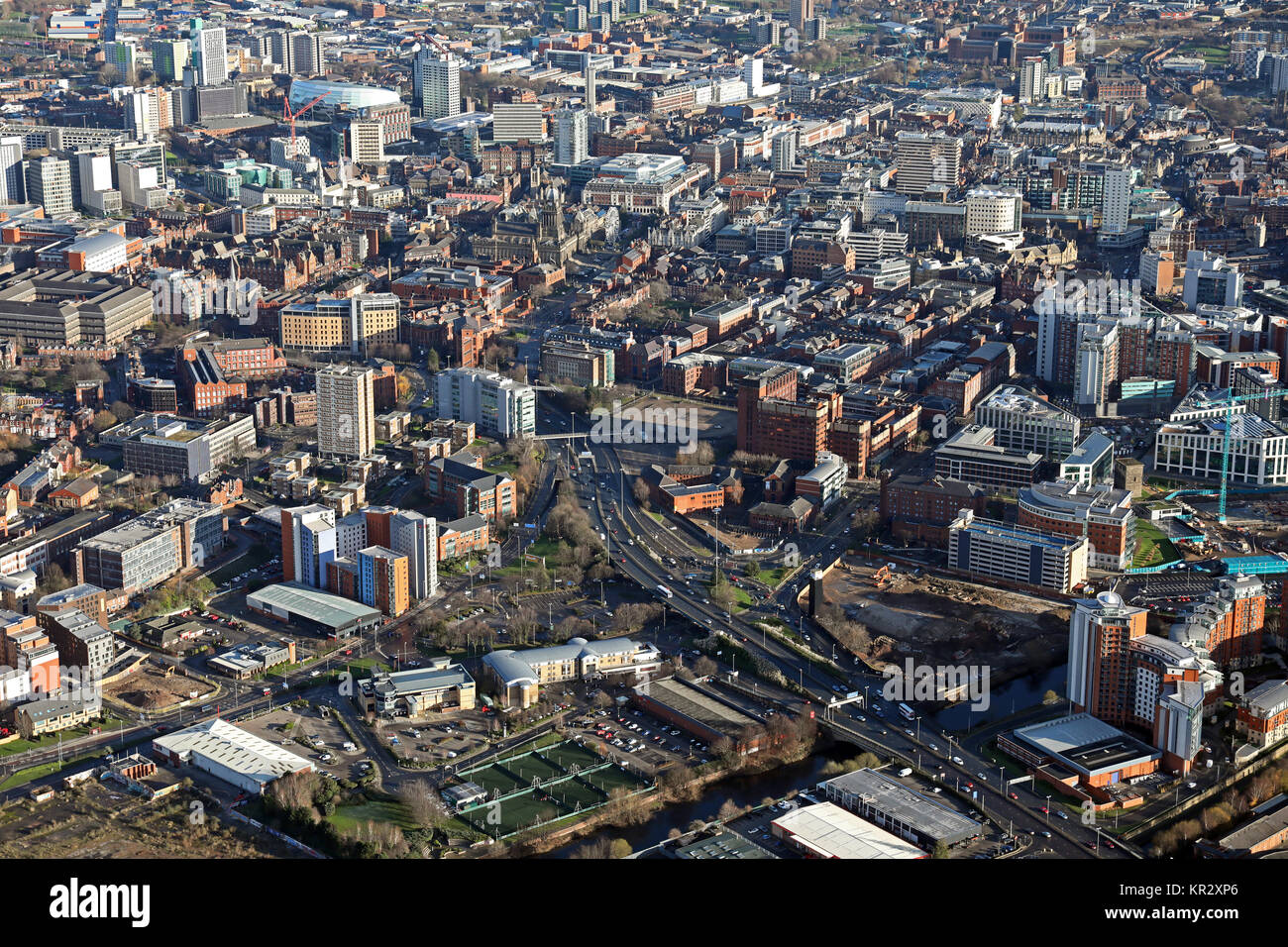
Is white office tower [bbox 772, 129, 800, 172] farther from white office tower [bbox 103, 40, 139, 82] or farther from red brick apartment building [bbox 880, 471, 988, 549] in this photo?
red brick apartment building [bbox 880, 471, 988, 549]

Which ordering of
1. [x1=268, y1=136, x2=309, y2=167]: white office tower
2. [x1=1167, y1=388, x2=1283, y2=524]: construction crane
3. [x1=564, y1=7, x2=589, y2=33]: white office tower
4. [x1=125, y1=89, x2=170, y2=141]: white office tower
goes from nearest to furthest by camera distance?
[x1=1167, y1=388, x2=1283, y2=524]: construction crane < [x1=268, y1=136, x2=309, y2=167]: white office tower < [x1=125, y1=89, x2=170, y2=141]: white office tower < [x1=564, y1=7, x2=589, y2=33]: white office tower

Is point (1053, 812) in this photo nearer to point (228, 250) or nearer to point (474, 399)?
point (474, 399)

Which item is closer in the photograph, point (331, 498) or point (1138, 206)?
point (331, 498)

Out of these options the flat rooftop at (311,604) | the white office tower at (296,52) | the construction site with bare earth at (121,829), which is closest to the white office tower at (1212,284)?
the flat rooftop at (311,604)

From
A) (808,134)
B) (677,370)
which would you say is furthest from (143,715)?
(808,134)

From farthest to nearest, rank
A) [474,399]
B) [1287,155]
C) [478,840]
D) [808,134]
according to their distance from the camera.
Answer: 1. [808,134]
2. [1287,155]
3. [474,399]
4. [478,840]

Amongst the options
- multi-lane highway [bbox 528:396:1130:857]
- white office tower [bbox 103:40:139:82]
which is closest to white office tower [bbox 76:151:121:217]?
white office tower [bbox 103:40:139:82]

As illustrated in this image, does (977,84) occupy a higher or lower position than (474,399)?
higher

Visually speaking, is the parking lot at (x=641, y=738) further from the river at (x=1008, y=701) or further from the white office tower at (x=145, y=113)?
the white office tower at (x=145, y=113)
